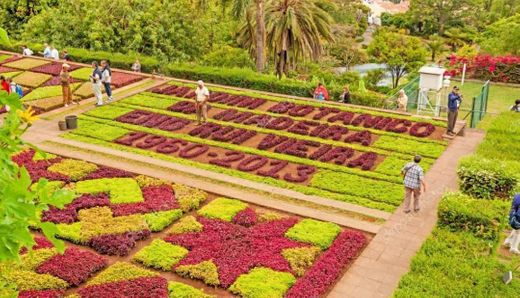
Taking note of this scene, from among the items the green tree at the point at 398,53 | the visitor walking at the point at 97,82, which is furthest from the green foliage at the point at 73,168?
the green tree at the point at 398,53

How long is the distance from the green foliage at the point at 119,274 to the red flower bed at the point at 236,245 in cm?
80

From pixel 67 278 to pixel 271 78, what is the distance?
16.4 metres

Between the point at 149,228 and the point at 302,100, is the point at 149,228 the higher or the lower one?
the lower one

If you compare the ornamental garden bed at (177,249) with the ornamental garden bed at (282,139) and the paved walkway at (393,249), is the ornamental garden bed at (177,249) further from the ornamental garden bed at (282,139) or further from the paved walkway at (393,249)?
the ornamental garden bed at (282,139)

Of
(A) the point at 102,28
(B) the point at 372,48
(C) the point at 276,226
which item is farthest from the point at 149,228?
(B) the point at 372,48

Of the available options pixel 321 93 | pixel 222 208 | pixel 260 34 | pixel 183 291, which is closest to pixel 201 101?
pixel 321 93

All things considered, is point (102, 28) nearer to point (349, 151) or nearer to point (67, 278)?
point (349, 151)

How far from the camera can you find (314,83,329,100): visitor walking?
23594 millimetres

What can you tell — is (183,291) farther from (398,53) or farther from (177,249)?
(398,53)

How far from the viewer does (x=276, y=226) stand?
12906 millimetres

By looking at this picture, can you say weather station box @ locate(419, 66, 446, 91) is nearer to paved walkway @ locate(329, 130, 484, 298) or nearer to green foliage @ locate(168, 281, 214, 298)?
paved walkway @ locate(329, 130, 484, 298)

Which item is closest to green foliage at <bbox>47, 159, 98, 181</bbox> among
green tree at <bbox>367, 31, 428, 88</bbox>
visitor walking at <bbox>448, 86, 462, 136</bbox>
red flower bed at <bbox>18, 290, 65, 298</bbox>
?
red flower bed at <bbox>18, 290, 65, 298</bbox>

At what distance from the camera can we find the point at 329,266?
11.3m

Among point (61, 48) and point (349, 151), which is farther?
point (61, 48)
